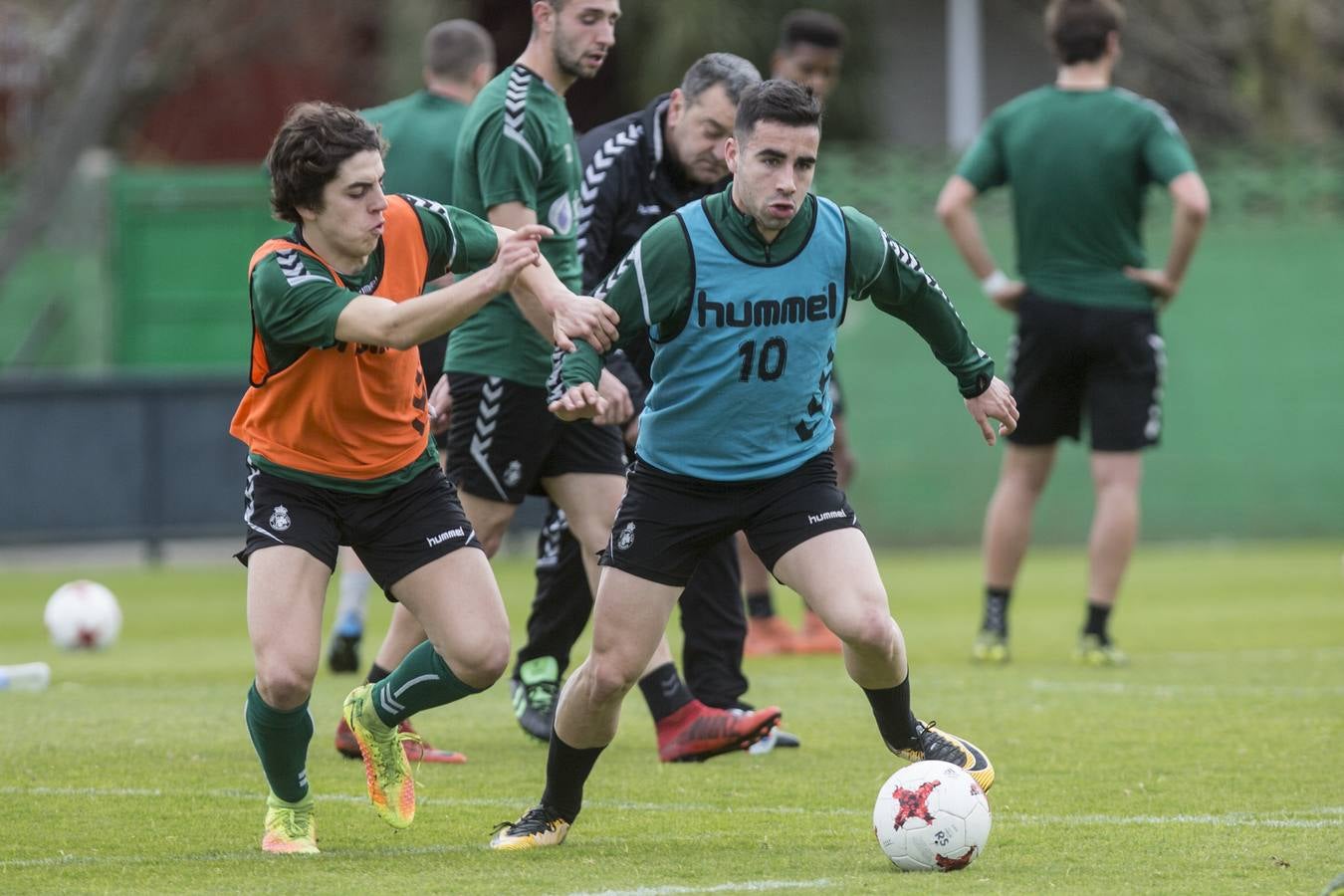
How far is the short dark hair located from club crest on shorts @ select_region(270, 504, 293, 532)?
405 centimetres

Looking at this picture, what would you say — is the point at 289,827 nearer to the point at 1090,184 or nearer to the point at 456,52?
the point at 456,52

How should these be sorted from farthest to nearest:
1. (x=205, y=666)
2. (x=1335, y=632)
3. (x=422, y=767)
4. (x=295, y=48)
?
(x=295, y=48) < (x=1335, y=632) < (x=205, y=666) < (x=422, y=767)

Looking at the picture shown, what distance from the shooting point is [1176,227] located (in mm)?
9516

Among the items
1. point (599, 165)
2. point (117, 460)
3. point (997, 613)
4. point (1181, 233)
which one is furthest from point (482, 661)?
point (117, 460)

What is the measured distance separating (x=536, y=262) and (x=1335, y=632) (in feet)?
22.1

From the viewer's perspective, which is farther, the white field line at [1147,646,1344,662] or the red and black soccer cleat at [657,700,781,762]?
the white field line at [1147,646,1344,662]

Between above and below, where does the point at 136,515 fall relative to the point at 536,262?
below

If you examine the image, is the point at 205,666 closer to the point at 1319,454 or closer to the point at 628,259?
the point at 628,259

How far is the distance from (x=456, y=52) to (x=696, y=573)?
3.00m

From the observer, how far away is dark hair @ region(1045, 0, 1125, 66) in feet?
30.8

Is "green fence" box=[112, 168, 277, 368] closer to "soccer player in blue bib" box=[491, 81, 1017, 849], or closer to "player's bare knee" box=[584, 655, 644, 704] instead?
"soccer player in blue bib" box=[491, 81, 1017, 849]

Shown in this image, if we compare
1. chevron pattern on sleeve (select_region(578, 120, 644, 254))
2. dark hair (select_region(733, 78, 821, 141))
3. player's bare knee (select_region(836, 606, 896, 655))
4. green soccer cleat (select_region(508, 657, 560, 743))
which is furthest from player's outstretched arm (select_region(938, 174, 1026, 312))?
player's bare knee (select_region(836, 606, 896, 655))

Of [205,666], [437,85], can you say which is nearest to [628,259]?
[437,85]

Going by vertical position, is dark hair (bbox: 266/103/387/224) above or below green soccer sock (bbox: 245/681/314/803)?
above
